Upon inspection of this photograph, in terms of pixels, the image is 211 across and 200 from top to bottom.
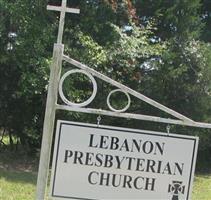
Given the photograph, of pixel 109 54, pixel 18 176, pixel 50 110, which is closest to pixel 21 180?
pixel 18 176

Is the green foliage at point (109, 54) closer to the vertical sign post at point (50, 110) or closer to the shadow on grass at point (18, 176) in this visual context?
the shadow on grass at point (18, 176)

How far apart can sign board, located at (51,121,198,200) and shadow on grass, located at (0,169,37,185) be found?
593 centimetres

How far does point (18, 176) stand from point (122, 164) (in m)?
6.58

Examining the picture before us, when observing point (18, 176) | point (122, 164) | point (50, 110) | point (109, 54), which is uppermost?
point (109, 54)

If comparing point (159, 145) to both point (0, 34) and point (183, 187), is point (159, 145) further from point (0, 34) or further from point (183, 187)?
point (0, 34)

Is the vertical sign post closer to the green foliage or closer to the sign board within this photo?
the sign board

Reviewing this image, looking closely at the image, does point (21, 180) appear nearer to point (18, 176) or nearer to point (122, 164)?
point (18, 176)

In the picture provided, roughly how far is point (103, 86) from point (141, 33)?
1387mm

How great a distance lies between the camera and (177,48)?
12844 millimetres

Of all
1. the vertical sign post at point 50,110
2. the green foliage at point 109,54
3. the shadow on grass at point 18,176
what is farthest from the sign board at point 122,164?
the green foliage at point 109,54

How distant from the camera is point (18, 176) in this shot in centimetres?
960

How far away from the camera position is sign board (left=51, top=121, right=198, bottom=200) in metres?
3.26

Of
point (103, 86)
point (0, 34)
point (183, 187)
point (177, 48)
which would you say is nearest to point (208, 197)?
point (103, 86)

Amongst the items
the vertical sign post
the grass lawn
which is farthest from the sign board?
the grass lawn
